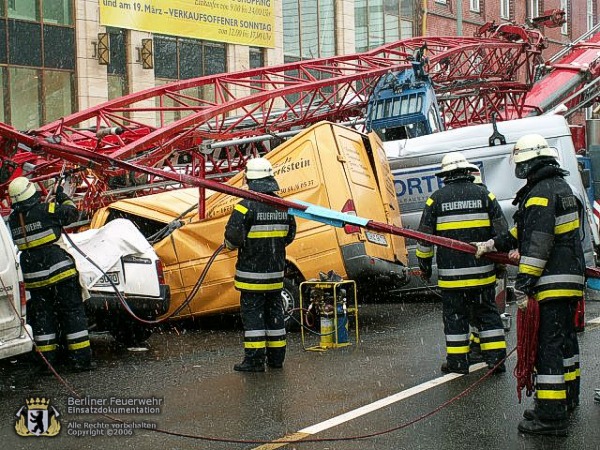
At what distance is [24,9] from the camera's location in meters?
21.7

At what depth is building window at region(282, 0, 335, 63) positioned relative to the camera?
28719 millimetres

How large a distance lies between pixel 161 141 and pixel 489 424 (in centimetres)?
728

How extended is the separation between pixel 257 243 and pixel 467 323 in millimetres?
1908

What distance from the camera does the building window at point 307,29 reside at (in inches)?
1131

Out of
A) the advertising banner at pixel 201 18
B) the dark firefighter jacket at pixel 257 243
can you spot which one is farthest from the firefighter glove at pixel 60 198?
the advertising banner at pixel 201 18

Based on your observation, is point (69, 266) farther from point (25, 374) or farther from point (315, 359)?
point (315, 359)

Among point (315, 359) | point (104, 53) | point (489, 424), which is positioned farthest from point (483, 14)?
point (489, 424)

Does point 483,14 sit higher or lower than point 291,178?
higher

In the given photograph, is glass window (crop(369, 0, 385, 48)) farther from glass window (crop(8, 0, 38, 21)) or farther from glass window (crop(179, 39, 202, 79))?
glass window (crop(8, 0, 38, 21))

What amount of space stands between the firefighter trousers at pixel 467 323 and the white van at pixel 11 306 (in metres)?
3.36

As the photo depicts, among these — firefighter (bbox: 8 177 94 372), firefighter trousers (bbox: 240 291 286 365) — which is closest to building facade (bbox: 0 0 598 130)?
firefighter (bbox: 8 177 94 372)

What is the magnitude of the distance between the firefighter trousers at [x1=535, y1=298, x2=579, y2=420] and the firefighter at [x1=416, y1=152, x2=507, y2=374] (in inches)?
71.9

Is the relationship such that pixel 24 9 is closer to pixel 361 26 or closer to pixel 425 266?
pixel 361 26

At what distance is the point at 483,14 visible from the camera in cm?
3866
